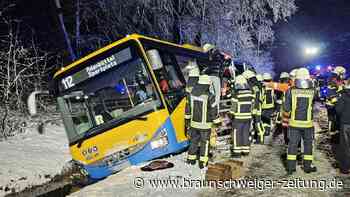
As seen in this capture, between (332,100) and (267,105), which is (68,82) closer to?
(267,105)

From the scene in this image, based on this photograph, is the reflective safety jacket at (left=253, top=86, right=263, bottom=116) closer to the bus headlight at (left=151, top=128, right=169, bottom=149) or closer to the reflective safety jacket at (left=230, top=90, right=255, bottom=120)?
the reflective safety jacket at (left=230, top=90, right=255, bottom=120)

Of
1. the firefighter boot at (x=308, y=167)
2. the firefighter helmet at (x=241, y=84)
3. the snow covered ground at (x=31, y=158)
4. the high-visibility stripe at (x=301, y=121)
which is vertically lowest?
the snow covered ground at (x=31, y=158)

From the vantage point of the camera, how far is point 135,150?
23.3 ft

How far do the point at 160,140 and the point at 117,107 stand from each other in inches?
43.6

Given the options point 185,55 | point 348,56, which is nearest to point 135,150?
point 185,55

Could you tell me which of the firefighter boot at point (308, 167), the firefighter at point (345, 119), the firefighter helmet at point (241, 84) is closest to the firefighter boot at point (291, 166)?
the firefighter boot at point (308, 167)

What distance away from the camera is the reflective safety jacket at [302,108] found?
6523 mm

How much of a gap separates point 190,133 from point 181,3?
32.6 ft

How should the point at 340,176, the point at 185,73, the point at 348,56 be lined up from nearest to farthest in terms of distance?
the point at 340,176, the point at 185,73, the point at 348,56

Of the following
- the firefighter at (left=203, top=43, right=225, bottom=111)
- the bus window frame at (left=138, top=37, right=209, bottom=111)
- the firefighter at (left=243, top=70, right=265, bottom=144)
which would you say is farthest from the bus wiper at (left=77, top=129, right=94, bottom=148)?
the firefighter at (left=243, top=70, right=265, bottom=144)

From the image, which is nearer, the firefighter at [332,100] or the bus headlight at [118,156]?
the bus headlight at [118,156]

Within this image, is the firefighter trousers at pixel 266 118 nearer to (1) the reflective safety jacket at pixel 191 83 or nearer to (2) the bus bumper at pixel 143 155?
(1) the reflective safety jacket at pixel 191 83

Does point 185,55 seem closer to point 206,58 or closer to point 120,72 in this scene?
point 206,58

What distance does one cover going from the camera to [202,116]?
281 inches
